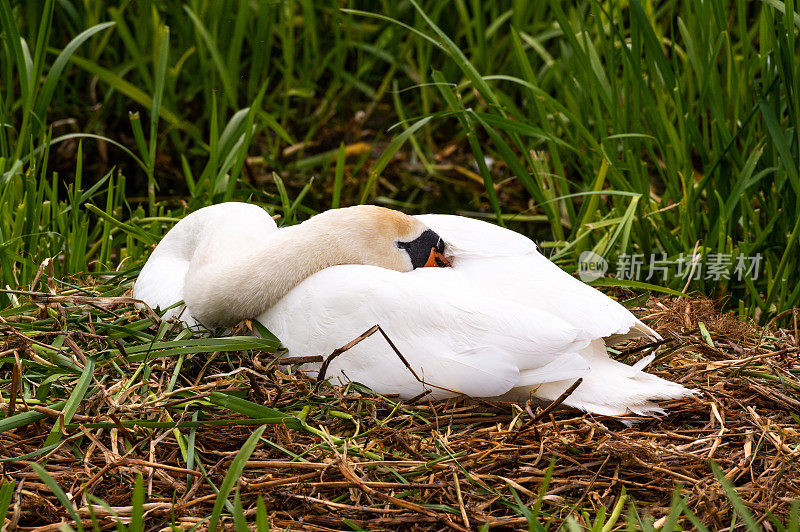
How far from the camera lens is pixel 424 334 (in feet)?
8.80

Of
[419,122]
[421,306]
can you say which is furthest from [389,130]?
[421,306]

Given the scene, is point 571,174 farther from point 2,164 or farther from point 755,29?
point 2,164

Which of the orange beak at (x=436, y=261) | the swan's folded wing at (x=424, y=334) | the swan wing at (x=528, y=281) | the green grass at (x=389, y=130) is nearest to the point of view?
the swan's folded wing at (x=424, y=334)

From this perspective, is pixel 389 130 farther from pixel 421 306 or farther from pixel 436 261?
pixel 421 306

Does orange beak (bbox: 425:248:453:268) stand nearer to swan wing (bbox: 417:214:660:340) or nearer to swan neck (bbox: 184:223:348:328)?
swan wing (bbox: 417:214:660:340)

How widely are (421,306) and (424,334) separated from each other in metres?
0.08

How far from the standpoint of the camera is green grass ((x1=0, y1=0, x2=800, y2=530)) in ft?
11.9

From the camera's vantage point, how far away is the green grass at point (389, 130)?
3.62 m

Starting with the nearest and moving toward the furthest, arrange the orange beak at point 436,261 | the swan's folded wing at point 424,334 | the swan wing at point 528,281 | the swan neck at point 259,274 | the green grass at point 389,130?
1. the swan's folded wing at point 424,334
2. the swan wing at point 528,281
3. the swan neck at point 259,274
4. the orange beak at point 436,261
5. the green grass at point 389,130

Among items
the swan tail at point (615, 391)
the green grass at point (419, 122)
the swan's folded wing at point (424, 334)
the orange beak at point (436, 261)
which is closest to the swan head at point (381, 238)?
the orange beak at point (436, 261)

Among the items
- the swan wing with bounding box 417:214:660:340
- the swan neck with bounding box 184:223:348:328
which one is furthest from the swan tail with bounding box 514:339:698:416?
the swan neck with bounding box 184:223:348:328

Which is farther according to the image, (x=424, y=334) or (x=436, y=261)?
(x=436, y=261)

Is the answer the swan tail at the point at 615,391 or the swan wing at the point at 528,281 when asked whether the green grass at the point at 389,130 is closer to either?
the swan tail at the point at 615,391

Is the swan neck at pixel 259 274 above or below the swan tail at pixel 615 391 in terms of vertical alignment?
above
